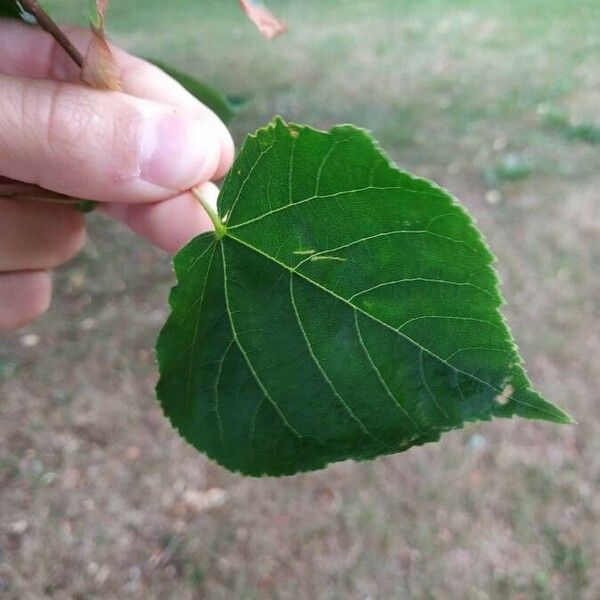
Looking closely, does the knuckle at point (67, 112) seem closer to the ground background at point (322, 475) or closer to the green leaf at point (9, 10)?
the green leaf at point (9, 10)

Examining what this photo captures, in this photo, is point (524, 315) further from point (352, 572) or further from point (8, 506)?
point (8, 506)

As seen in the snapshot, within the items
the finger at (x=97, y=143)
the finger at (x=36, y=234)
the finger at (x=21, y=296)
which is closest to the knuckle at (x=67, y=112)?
the finger at (x=97, y=143)

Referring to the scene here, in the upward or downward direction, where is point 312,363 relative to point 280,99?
upward

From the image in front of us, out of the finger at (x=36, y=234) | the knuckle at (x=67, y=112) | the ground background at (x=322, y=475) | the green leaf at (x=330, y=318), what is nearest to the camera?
the green leaf at (x=330, y=318)

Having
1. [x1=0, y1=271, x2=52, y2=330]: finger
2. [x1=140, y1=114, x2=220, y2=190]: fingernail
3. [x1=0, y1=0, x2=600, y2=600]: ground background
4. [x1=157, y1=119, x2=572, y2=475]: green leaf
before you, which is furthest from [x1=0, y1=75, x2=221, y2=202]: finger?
[x1=0, y1=0, x2=600, y2=600]: ground background

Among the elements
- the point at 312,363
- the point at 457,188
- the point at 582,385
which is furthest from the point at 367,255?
the point at 457,188

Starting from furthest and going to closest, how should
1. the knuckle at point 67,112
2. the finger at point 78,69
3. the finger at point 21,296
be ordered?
1. the finger at point 21,296
2. the finger at point 78,69
3. the knuckle at point 67,112

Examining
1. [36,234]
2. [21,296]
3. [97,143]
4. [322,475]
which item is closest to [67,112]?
[97,143]
